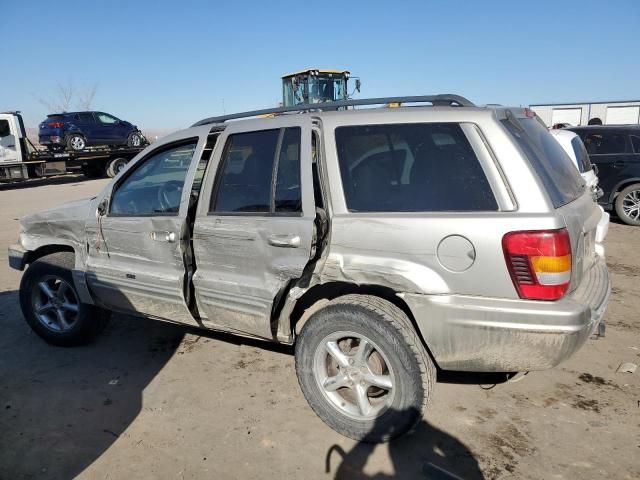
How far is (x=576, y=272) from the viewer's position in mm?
2416

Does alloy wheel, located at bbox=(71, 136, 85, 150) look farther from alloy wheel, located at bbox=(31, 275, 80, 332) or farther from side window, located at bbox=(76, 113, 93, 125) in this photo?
Result: alloy wheel, located at bbox=(31, 275, 80, 332)

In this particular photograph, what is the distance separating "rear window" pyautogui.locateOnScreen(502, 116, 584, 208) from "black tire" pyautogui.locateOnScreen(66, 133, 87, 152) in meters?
19.9

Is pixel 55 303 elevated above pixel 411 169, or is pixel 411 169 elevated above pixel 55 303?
pixel 411 169

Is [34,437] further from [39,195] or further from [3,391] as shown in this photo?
[39,195]

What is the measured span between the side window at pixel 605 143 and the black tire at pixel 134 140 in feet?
60.6

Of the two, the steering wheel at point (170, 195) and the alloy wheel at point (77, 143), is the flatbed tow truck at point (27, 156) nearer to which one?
the alloy wheel at point (77, 143)

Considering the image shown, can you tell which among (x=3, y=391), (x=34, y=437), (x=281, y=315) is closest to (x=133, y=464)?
(x=34, y=437)

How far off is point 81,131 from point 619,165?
1900cm

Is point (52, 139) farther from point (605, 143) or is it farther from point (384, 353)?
point (384, 353)

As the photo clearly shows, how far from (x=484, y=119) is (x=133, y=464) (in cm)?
→ 265

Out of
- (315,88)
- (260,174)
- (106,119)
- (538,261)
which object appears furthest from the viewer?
(106,119)

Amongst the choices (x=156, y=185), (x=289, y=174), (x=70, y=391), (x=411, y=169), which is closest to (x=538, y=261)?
(x=411, y=169)

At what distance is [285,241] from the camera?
2770 millimetres

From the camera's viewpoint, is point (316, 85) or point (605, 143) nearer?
point (605, 143)
